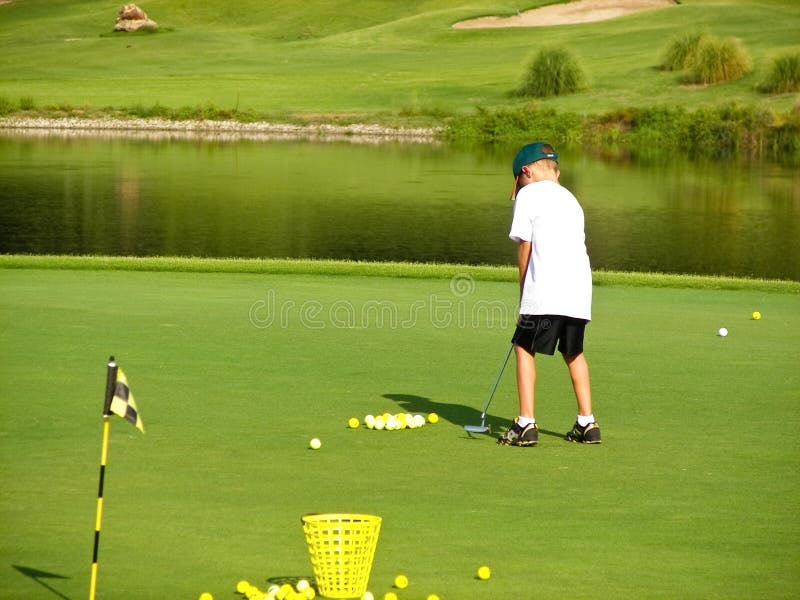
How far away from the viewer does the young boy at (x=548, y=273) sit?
7.31 metres

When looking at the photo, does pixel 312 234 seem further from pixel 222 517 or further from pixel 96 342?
pixel 222 517

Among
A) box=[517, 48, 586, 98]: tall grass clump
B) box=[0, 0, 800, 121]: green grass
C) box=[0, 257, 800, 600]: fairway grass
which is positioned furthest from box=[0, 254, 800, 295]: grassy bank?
box=[517, 48, 586, 98]: tall grass clump

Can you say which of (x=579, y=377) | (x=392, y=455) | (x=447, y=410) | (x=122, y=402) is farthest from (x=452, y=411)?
(x=122, y=402)

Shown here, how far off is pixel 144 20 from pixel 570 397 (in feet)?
346

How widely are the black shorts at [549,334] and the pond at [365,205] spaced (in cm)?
1892

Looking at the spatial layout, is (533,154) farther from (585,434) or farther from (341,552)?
(341,552)

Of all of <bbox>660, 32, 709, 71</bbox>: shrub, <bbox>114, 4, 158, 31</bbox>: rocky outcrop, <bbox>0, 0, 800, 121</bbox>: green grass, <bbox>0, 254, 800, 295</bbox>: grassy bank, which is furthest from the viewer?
<bbox>114, 4, 158, 31</bbox>: rocky outcrop

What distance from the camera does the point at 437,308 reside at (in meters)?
11.9

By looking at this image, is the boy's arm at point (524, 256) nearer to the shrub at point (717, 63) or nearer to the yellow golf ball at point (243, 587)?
the yellow golf ball at point (243, 587)

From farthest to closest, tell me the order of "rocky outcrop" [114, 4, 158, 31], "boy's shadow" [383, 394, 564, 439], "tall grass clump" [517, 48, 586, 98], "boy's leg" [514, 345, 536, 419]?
1. "rocky outcrop" [114, 4, 158, 31]
2. "tall grass clump" [517, 48, 586, 98]
3. "boy's shadow" [383, 394, 564, 439]
4. "boy's leg" [514, 345, 536, 419]

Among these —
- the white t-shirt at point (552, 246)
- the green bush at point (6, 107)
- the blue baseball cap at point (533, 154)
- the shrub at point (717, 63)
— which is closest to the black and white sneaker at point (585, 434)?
the white t-shirt at point (552, 246)

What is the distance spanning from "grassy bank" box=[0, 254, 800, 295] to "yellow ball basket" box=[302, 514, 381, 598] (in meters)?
9.67

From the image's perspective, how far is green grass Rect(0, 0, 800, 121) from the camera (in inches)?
2763

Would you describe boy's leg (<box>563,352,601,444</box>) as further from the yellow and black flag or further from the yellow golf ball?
the yellow and black flag
